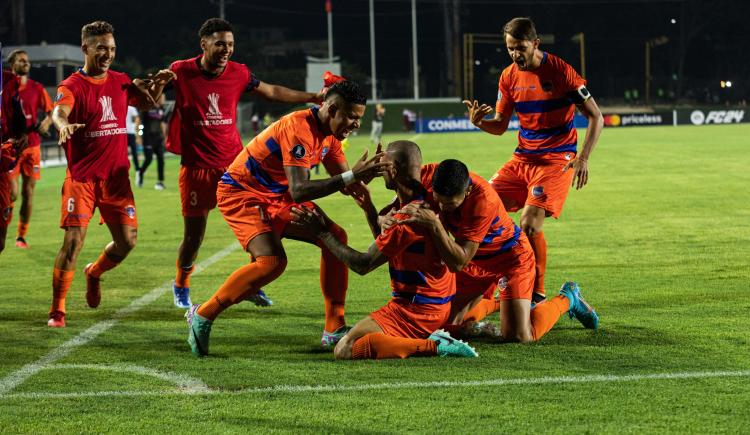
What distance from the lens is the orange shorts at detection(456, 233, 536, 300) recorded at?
23.0 ft

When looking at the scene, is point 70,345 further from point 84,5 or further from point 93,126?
point 84,5

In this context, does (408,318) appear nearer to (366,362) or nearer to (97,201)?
(366,362)

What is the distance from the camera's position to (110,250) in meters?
8.49

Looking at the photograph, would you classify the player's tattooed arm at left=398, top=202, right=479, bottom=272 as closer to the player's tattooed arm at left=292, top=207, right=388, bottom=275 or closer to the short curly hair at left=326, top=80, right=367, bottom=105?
the player's tattooed arm at left=292, top=207, right=388, bottom=275

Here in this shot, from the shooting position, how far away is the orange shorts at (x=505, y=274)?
A: 23.0 ft

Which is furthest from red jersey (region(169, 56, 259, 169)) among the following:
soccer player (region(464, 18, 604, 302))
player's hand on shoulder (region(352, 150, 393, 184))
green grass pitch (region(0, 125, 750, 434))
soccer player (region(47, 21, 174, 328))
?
player's hand on shoulder (region(352, 150, 393, 184))

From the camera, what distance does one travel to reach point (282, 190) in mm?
6988

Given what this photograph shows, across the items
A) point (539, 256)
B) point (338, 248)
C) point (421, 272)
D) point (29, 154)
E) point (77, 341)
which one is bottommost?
point (77, 341)

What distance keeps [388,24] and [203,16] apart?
15159mm

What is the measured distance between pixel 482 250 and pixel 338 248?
112 cm

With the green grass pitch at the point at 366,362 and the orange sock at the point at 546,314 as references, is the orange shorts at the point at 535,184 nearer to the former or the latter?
the green grass pitch at the point at 366,362

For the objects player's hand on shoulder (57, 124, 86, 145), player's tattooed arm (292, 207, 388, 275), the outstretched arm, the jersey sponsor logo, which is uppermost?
the outstretched arm

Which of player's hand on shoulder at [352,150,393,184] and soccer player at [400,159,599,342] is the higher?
player's hand on shoulder at [352,150,393,184]

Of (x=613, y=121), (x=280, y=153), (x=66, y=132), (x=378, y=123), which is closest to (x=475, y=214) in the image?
(x=280, y=153)
